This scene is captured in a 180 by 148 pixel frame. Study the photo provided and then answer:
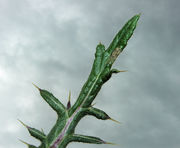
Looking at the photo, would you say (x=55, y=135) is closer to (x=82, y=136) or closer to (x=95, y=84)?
(x=82, y=136)

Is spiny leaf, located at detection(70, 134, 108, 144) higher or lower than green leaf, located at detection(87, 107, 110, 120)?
lower

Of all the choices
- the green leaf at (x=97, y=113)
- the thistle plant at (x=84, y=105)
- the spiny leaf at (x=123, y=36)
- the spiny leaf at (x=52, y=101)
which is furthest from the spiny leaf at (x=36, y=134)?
the spiny leaf at (x=123, y=36)

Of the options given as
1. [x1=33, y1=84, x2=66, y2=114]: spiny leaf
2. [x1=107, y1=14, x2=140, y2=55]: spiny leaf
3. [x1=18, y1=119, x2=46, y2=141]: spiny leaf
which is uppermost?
[x1=107, y1=14, x2=140, y2=55]: spiny leaf

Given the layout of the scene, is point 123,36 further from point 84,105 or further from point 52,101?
point 52,101

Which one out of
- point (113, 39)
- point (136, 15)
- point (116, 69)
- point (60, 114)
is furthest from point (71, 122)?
point (136, 15)

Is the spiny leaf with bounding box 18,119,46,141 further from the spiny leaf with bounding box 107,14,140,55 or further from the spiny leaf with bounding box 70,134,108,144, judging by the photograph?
the spiny leaf with bounding box 107,14,140,55

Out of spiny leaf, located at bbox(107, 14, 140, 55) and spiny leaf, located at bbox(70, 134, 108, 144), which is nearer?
A: spiny leaf, located at bbox(70, 134, 108, 144)

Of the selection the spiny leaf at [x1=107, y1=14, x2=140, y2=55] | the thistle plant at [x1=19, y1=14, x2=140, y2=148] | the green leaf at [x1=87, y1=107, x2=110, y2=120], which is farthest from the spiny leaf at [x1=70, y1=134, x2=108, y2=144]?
the spiny leaf at [x1=107, y1=14, x2=140, y2=55]

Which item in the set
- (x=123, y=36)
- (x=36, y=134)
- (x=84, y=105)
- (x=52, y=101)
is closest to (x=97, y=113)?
(x=84, y=105)

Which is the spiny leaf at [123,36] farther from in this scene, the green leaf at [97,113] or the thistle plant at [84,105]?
the green leaf at [97,113]
